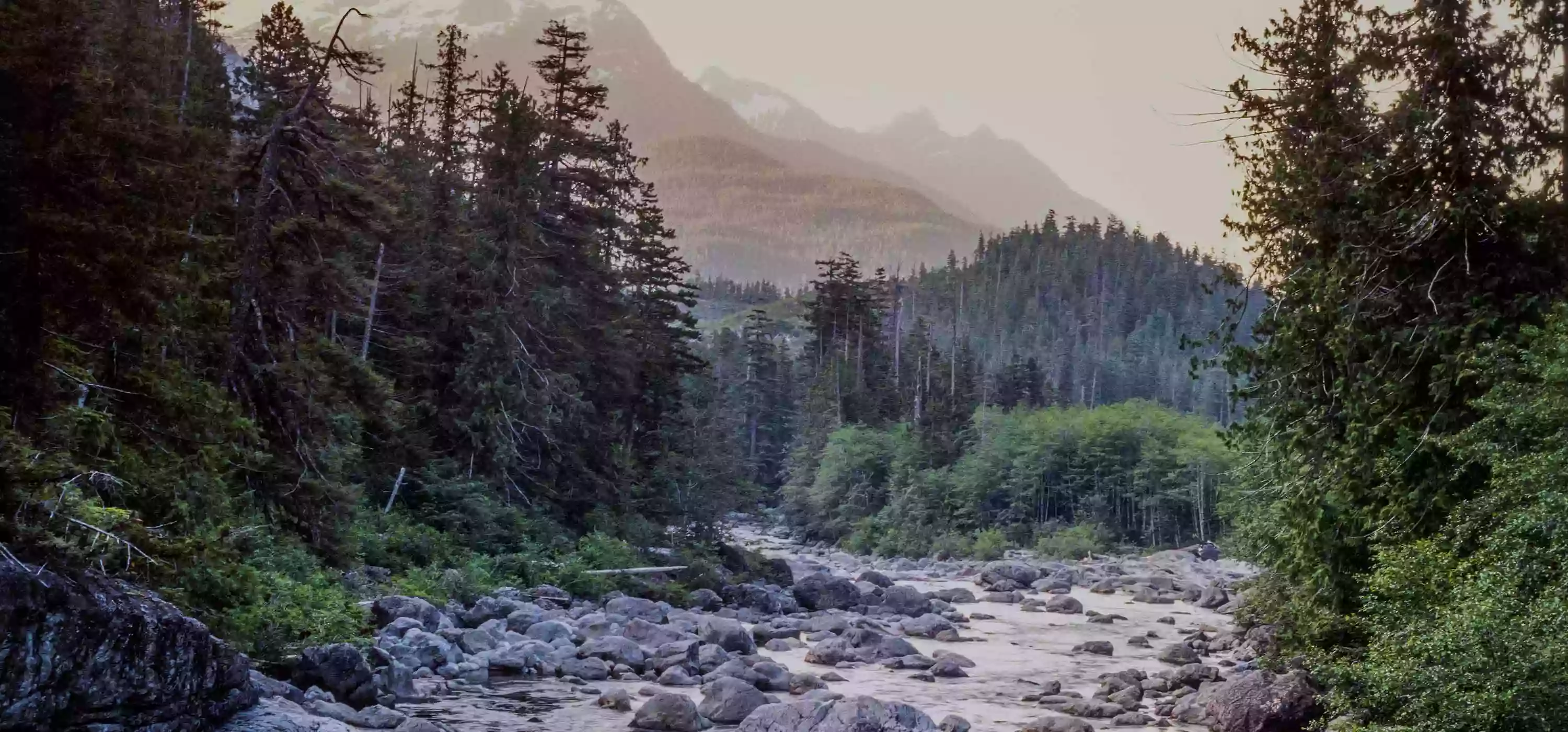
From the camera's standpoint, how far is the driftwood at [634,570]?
26.9 meters

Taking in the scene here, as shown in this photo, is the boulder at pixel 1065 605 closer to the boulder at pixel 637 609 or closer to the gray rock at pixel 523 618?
the boulder at pixel 637 609

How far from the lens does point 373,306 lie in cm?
2791

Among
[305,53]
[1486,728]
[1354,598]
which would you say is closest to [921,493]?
[305,53]

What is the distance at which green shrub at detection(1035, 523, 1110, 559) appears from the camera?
51750 mm

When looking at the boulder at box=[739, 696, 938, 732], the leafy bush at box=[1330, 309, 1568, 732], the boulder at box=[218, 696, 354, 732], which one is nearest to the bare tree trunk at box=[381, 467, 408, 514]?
the boulder at box=[739, 696, 938, 732]

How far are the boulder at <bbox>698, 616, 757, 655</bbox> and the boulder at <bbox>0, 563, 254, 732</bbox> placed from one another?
12.6m

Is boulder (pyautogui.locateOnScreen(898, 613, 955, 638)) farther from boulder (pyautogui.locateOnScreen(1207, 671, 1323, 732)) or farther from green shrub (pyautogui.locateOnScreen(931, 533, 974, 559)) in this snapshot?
green shrub (pyautogui.locateOnScreen(931, 533, 974, 559))

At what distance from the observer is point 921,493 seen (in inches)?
2253

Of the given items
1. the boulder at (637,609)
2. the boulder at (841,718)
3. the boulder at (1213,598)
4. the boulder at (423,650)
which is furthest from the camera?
the boulder at (1213,598)

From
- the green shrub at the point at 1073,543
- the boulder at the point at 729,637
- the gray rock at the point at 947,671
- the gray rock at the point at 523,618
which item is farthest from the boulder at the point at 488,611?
the green shrub at the point at 1073,543

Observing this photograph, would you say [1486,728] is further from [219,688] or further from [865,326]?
[865,326]

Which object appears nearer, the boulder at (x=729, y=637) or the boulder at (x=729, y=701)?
the boulder at (x=729, y=701)

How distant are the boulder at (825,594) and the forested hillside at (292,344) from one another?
4.71 meters

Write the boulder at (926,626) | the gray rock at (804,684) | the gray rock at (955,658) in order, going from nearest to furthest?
the gray rock at (804,684) → the gray rock at (955,658) → the boulder at (926,626)
